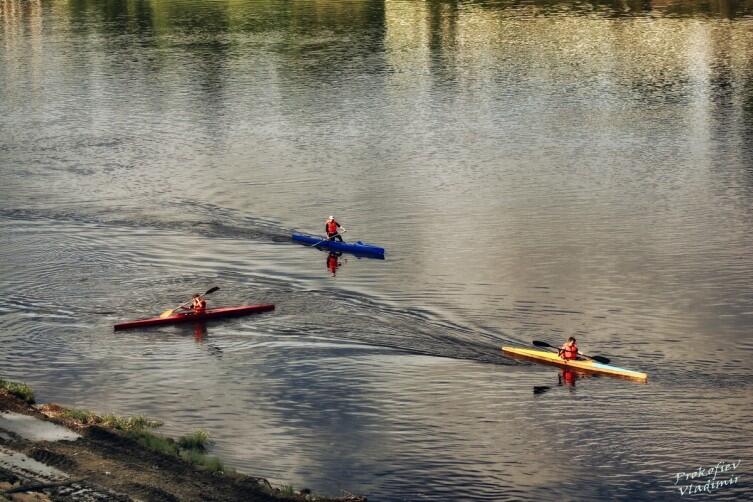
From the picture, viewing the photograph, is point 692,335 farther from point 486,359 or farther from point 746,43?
point 746,43

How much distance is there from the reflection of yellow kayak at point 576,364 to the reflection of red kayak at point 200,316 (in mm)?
11311

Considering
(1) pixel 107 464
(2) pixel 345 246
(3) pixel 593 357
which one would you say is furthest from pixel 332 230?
(1) pixel 107 464

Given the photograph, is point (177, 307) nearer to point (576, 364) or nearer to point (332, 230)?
point (332, 230)

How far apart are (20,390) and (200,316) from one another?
10719 millimetres

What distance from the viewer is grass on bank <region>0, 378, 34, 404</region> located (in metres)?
43.8

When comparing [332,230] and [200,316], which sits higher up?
[332,230]

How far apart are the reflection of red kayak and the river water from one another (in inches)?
19.5

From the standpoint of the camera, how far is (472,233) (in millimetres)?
67312

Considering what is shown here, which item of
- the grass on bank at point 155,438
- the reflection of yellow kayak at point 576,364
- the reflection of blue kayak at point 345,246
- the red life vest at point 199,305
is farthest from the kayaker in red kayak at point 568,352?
the reflection of blue kayak at point 345,246

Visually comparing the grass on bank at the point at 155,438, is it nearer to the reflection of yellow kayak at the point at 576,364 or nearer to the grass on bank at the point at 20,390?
the grass on bank at the point at 20,390

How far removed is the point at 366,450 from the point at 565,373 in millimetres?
9923

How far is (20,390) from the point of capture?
145ft

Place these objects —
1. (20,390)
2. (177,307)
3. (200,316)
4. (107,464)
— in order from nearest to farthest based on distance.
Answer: (107,464)
(20,390)
(200,316)
(177,307)

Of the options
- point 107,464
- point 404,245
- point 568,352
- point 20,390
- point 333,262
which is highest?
point 404,245
